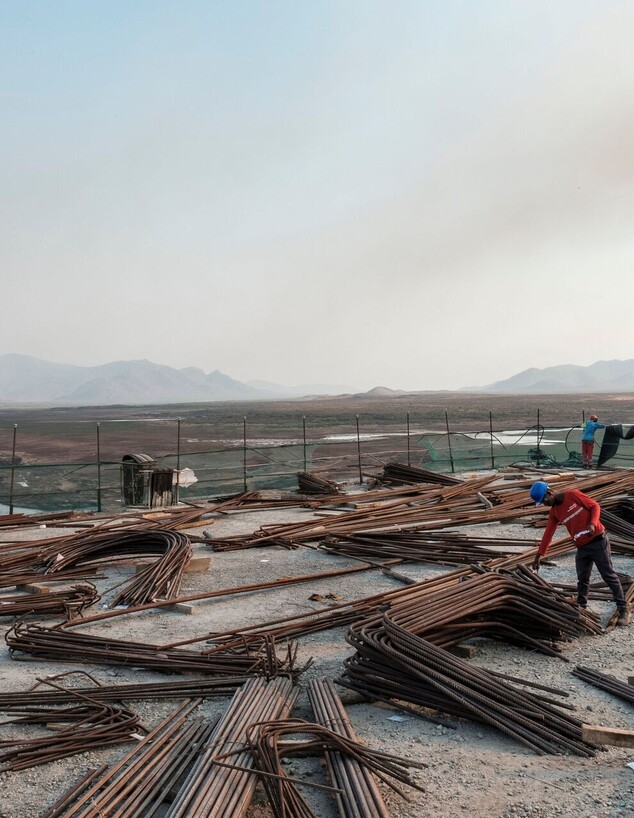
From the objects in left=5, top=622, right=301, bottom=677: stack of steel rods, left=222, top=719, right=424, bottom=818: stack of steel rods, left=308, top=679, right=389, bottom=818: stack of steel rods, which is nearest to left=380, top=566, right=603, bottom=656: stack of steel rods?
left=5, top=622, right=301, bottom=677: stack of steel rods

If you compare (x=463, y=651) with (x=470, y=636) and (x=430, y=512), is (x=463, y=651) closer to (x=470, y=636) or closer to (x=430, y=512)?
(x=470, y=636)

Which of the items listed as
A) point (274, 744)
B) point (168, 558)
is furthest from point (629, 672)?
point (168, 558)

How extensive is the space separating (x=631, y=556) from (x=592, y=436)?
1115 centimetres

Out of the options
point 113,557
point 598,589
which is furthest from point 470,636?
point 113,557

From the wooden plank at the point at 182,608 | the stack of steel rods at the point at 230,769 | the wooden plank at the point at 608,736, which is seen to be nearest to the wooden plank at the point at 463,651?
the wooden plank at the point at 608,736

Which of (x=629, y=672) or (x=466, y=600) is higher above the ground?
(x=466, y=600)

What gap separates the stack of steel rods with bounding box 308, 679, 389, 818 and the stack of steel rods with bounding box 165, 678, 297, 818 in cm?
27

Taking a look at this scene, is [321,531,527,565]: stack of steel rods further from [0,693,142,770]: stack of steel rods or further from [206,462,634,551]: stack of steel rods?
[0,693,142,770]: stack of steel rods

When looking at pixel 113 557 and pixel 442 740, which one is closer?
pixel 442 740

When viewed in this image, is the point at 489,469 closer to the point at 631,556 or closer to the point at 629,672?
the point at 631,556

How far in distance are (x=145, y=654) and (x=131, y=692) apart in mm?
959

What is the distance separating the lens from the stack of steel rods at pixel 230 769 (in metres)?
4.23

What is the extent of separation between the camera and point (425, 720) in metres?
5.88

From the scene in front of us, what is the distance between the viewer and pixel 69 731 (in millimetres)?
5555
